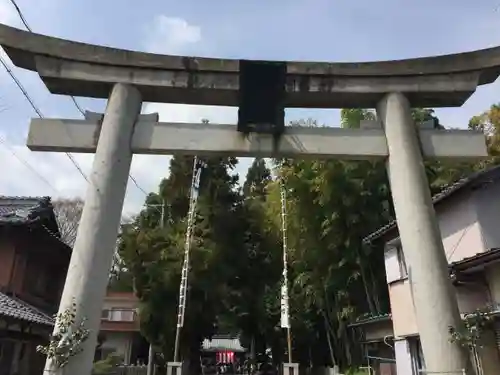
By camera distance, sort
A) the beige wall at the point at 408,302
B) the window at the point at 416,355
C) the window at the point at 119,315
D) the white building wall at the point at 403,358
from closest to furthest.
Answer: the beige wall at the point at 408,302, the window at the point at 416,355, the white building wall at the point at 403,358, the window at the point at 119,315

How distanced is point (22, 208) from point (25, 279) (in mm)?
2462

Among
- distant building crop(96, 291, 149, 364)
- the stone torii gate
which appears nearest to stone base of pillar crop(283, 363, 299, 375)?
the stone torii gate

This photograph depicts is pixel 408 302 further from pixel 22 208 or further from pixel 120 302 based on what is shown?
pixel 120 302

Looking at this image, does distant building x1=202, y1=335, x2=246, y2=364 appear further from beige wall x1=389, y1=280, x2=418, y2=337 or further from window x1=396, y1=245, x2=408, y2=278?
window x1=396, y1=245, x2=408, y2=278

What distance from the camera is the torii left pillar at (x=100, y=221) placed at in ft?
19.5

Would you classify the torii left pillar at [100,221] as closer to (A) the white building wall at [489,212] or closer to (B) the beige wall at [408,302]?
(B) the beige wall at [408,302]

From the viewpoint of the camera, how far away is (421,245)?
634 cm

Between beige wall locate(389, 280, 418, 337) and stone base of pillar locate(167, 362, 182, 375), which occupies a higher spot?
beige wall locate(389, 280, 418, 337)

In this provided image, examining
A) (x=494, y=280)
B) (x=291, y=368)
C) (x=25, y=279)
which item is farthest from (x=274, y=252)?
(x=494, y=280)

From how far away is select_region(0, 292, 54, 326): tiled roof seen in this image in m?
11.5

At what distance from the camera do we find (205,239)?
2045 cm

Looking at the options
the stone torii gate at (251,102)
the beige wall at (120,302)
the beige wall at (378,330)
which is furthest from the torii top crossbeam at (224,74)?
the beige wall at (120,302)

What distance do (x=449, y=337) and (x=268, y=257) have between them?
19562 mm

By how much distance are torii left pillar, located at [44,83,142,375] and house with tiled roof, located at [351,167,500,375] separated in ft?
15.1
